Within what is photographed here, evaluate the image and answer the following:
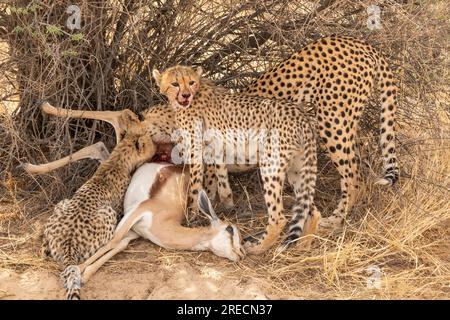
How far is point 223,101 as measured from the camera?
531 cm

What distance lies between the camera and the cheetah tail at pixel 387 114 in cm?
529

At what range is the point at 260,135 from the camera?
511 centimetres

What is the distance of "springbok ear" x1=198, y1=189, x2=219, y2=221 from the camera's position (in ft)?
15.9

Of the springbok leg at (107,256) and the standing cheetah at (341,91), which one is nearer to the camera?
the springbok leg at (107,256)

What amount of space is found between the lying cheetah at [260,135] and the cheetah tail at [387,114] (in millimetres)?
606

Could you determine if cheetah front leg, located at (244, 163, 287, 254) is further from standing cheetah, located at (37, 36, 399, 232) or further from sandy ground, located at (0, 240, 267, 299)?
standing cheetah, located at (37, 36, 399, 232)

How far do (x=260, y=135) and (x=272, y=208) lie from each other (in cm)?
52

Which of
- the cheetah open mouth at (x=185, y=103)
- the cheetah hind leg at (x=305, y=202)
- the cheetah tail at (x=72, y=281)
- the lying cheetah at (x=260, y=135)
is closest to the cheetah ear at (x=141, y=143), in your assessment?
the lying cheetah at (x=260, y=135)

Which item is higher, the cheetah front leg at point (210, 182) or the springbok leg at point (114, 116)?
the springbok leg at point (114, 116)

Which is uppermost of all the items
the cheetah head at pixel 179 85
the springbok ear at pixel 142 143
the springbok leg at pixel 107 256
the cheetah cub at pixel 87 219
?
the cheetah head at pixel 179 85

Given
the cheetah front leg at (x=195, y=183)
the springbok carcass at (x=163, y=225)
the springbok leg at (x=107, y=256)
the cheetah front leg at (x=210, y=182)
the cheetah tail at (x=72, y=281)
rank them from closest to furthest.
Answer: the cheetah tail at (x=72, y=281) < the springbok leg at (x=107, y=256) < the springbok carcass at (x=163, y=225) < the cheetah front leg at (x=195, y=183) < the cheetah front leg at (x=210, y=182)

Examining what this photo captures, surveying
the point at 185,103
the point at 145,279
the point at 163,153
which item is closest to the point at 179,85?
the point at 185,103

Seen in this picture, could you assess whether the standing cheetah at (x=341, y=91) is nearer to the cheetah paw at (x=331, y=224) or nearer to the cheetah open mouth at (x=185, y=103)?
the cheetah paw at (x=331, y=224)

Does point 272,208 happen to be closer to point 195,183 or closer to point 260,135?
Result: point 260,135
